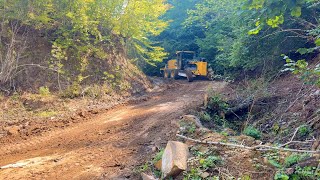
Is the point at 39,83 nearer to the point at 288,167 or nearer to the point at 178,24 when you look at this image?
the point at 288,167

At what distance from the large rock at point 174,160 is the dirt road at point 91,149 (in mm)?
601

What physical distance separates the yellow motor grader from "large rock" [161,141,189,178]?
50.8ft

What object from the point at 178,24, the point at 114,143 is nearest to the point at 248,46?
the point at 114,143

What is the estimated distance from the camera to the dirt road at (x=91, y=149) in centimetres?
443

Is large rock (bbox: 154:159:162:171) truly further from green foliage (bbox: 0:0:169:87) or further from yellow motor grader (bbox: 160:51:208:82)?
yellow motor grader (bbox: 160:51:208:82)

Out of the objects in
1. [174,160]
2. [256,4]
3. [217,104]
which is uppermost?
[256,4]

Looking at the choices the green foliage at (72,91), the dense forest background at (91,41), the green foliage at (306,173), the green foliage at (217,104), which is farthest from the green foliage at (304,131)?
the green foliage at (72,91)

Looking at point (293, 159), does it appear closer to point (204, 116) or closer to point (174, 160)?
point (174, 160)

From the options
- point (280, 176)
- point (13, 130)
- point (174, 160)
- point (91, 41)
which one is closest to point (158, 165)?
point (174, 160)

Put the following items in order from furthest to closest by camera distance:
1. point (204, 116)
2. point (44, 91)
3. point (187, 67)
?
point (187, 67)
point (44, 91)
point (204, 116)

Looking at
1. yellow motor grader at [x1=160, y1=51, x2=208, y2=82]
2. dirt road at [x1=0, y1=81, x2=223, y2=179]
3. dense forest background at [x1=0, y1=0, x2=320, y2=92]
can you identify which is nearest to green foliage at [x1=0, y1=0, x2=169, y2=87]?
dense forest background at [x1=0, y1=0, x2=320, y2=92]

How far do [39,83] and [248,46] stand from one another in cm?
848

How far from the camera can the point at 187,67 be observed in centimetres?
2088

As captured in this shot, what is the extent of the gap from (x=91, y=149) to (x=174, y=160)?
2.41m
